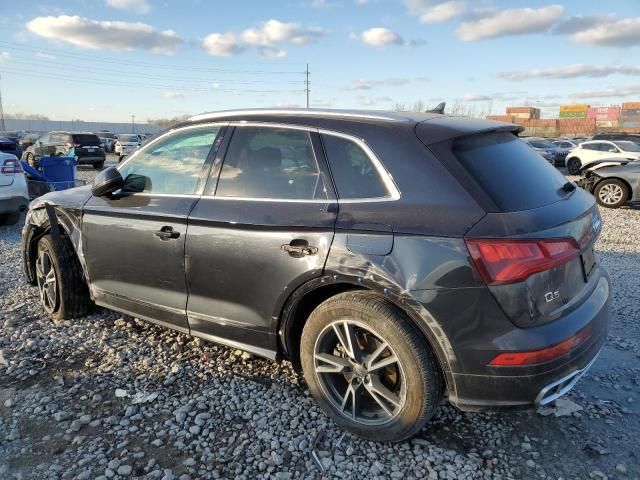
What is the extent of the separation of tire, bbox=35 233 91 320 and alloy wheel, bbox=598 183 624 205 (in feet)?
36.6

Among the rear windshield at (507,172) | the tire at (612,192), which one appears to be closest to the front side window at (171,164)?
the rear windshield at (507,172)

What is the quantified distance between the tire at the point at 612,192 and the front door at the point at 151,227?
1069 cm

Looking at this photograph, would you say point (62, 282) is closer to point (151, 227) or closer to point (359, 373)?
point (151, 227)

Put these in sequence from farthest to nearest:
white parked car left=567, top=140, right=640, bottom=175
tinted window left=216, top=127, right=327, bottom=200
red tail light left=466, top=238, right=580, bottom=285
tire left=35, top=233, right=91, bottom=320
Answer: white parked car left=567, top=140, right=640, bottom=175 → tire left=35, top=233, right=91, bottom=320 → tinted window left=216, top=127, right=327, bottom=200 → red tail light left=466, top=238, right=580, bottom=285

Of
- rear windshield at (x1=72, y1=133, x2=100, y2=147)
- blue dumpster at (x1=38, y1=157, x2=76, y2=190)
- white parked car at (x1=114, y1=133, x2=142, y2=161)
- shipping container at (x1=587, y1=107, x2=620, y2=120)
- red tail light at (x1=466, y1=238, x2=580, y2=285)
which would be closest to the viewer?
red tail light at (x1=466, y1=238, x2=580, y2=285)

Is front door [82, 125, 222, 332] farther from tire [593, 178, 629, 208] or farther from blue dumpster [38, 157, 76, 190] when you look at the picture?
tire [593, 178, 629, 208]

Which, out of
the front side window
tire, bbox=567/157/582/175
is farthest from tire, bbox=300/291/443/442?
tire, bbox=567/157/582/175

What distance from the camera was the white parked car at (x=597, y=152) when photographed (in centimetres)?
1995

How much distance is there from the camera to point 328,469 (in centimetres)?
241

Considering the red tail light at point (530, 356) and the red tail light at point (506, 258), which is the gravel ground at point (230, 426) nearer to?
the red tail light at point (530, 356)

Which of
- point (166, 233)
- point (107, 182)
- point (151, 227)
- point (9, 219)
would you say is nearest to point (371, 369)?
point (166, 233)

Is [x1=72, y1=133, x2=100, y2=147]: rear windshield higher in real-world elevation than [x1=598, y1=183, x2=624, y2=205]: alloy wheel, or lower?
higher

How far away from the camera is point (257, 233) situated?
8.90 ft

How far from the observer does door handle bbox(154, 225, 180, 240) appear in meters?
3.05
